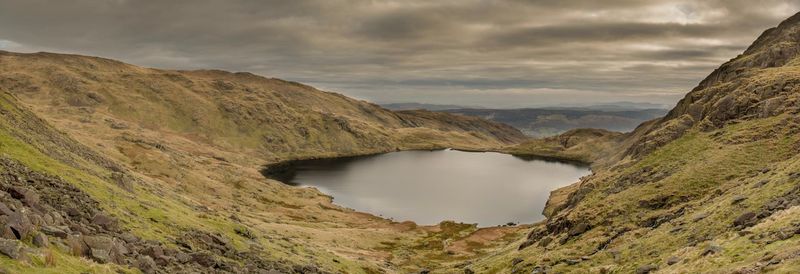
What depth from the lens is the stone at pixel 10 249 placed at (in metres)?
20.5

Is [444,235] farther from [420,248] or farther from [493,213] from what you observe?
[493,213]

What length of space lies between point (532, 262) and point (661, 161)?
35.1m

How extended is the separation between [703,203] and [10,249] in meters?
57.5

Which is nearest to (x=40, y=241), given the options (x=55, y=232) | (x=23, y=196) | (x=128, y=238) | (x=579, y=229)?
(x=55, y=232)

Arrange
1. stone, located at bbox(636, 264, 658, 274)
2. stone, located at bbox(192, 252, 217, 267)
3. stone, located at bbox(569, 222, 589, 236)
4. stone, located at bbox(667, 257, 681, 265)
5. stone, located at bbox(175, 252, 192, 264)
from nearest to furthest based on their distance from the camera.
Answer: stone, located at bbox(175, 252, 192, 264) < stone, located at bbox(667, 257, 681, 265) < stone, located at bbox(192, 252, 217, 267) < stone, located at bbox(636, 264, 658, 274) < stone, located at bbox(569, 222, 589, 236)

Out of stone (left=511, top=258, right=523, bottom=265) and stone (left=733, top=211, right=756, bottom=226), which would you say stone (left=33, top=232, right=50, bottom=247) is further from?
stone (left=511, top=258, right=523, bottom=265)

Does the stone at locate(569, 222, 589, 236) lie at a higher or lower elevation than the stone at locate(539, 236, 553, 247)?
higher

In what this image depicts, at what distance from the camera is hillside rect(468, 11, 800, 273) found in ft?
109

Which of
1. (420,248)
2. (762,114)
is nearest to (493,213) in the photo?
Answer: (420,248)

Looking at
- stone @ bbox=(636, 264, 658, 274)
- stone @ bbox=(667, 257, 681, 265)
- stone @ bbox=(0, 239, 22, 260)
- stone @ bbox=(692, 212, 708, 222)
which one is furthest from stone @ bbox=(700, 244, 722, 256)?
Result: stone @ bbox=(0, 239, 22, 260)

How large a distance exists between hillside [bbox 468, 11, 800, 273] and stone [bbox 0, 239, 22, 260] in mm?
34140

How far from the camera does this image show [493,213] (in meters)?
161

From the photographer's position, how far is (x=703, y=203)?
170 ft

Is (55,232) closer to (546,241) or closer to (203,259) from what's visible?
(203,259)
